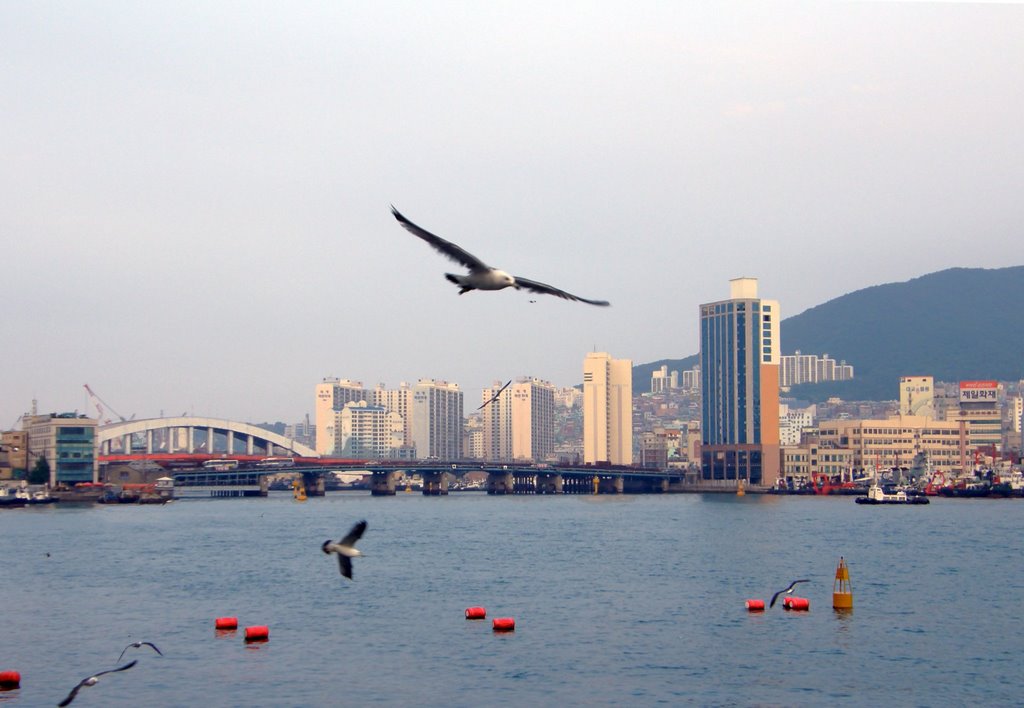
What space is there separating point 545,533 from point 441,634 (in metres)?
55.4

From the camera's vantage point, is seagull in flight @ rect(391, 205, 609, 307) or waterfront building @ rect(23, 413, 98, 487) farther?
waterfront building @ rect(23, 413, 98, 487)

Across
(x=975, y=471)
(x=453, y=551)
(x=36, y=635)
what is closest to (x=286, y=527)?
(x=453, y=551)

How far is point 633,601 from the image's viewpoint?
51031mm

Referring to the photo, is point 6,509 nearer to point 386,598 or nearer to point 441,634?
point 386,598

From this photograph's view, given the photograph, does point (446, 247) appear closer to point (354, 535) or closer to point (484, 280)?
point (484, 280)

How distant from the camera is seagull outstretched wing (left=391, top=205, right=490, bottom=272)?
41.7 feet

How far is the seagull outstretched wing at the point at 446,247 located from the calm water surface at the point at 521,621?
20.6 meters

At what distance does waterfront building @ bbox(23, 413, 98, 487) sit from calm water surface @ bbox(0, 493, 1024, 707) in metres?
68.7

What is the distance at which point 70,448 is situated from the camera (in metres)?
158

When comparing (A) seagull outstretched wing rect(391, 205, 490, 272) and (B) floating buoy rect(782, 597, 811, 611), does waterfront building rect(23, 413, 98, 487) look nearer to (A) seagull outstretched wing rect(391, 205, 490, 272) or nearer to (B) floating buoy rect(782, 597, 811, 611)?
(B) floating buoy rect(782, 597, 811, 611)

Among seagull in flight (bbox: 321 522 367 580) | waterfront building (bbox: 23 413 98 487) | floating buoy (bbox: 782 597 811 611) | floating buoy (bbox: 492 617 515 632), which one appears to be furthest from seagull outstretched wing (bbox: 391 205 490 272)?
waterfront building (bbox: 23 413 98 487)

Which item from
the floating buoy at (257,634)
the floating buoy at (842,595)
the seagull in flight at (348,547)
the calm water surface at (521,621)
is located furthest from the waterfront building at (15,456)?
the seagull in flight at (348,547)

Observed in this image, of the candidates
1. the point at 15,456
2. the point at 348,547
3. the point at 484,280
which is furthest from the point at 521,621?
the point at 15,456

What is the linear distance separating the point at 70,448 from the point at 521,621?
12636 centimetres
